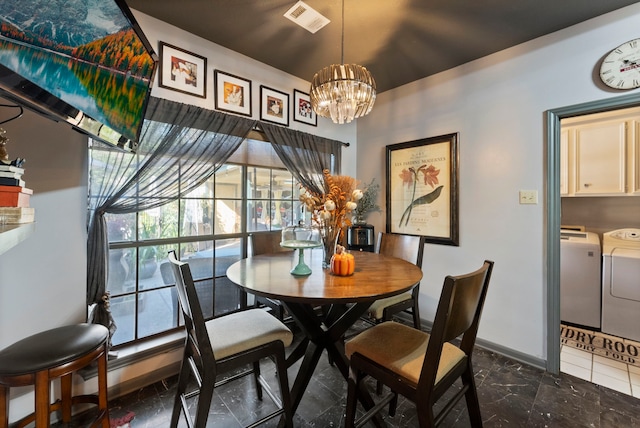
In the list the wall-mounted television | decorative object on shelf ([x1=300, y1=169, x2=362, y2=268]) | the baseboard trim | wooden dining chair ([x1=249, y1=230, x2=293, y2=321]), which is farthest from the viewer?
wooden dining chair ([x1=249, y1=230, x2=293, y2=321])

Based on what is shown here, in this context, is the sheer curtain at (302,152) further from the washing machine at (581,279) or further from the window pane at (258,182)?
the washing machine at (581,279)

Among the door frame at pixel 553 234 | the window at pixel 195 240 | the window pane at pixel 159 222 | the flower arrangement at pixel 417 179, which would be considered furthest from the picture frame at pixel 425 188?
the window pane at pixel 159 222

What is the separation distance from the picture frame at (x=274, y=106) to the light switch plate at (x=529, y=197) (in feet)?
7.58

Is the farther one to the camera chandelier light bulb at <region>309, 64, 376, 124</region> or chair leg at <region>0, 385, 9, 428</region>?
chandelier light bulb at <region>309, 64, 376, 124</region>

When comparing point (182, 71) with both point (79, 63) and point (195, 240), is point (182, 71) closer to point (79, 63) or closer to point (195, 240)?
point (79, 63)

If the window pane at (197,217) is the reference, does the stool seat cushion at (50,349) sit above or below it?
below

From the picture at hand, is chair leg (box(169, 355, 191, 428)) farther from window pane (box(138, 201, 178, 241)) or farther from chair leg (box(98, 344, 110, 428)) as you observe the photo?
window pane (box(138, 201, 178, 241))

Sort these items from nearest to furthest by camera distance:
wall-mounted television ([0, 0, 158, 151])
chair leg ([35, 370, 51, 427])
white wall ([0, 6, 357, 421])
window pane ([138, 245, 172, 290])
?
1. wall-mounted television ([0, 0, 158, 151])
2. chair leg ([35, 370, 51, 427])
3. white wall ([0, 6, 357, 421])
4. window pane ([138, 245, 172, 290])

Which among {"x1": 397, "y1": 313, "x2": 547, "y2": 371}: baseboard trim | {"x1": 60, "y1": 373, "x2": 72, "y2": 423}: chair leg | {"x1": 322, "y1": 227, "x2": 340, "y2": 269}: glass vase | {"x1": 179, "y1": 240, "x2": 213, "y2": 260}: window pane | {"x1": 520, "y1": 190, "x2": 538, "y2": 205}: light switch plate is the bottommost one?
{"x1": 397, "y1": 313, "x2": 547, "y2": 371}: baseboard trim

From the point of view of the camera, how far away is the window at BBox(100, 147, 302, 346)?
199 cm

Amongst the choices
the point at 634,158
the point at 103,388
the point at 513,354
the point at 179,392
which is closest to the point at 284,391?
the point at 179,392

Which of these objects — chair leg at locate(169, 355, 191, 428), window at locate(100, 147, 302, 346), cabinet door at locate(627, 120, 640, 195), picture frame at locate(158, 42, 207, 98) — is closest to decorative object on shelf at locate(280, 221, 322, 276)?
chair leg at locate(169, 355, 191, 428)

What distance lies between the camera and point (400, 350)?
132cm

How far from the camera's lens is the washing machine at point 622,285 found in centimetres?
260
